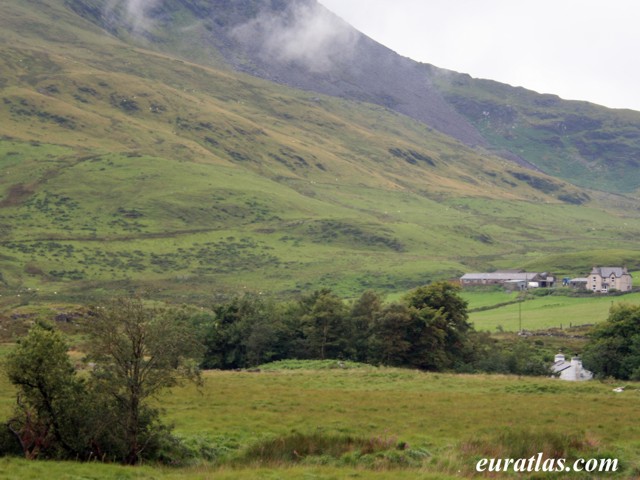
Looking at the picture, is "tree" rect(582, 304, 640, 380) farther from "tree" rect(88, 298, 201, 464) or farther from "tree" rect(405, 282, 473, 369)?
"tree" rect(88, 298, 201, 464)

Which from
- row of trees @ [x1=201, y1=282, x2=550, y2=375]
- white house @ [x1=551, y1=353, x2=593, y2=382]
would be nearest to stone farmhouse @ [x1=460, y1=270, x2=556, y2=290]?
row of trees @ [x1=201, y1=282, x2=550, y2=375]

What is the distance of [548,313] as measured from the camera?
5094 inches

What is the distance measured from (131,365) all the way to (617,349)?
5448 cm

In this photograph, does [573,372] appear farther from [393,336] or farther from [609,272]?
[609,272]

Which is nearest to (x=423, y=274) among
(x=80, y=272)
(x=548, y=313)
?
(x=548, y=313)

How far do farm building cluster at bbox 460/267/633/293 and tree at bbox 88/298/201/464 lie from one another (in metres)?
133

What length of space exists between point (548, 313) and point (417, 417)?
3753 inches

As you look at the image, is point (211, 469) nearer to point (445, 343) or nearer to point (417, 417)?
point (417, 417)

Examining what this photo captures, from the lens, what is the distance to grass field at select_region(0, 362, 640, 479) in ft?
89.1

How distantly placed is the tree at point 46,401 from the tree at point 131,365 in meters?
1.28

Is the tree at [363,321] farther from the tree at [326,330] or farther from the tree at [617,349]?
the tree at [617,349]

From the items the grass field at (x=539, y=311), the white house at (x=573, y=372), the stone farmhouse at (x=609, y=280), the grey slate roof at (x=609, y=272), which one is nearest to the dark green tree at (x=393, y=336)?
the white house at (x=573, y=372)

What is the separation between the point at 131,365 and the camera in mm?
31500

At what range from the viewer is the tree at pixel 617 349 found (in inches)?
2739
